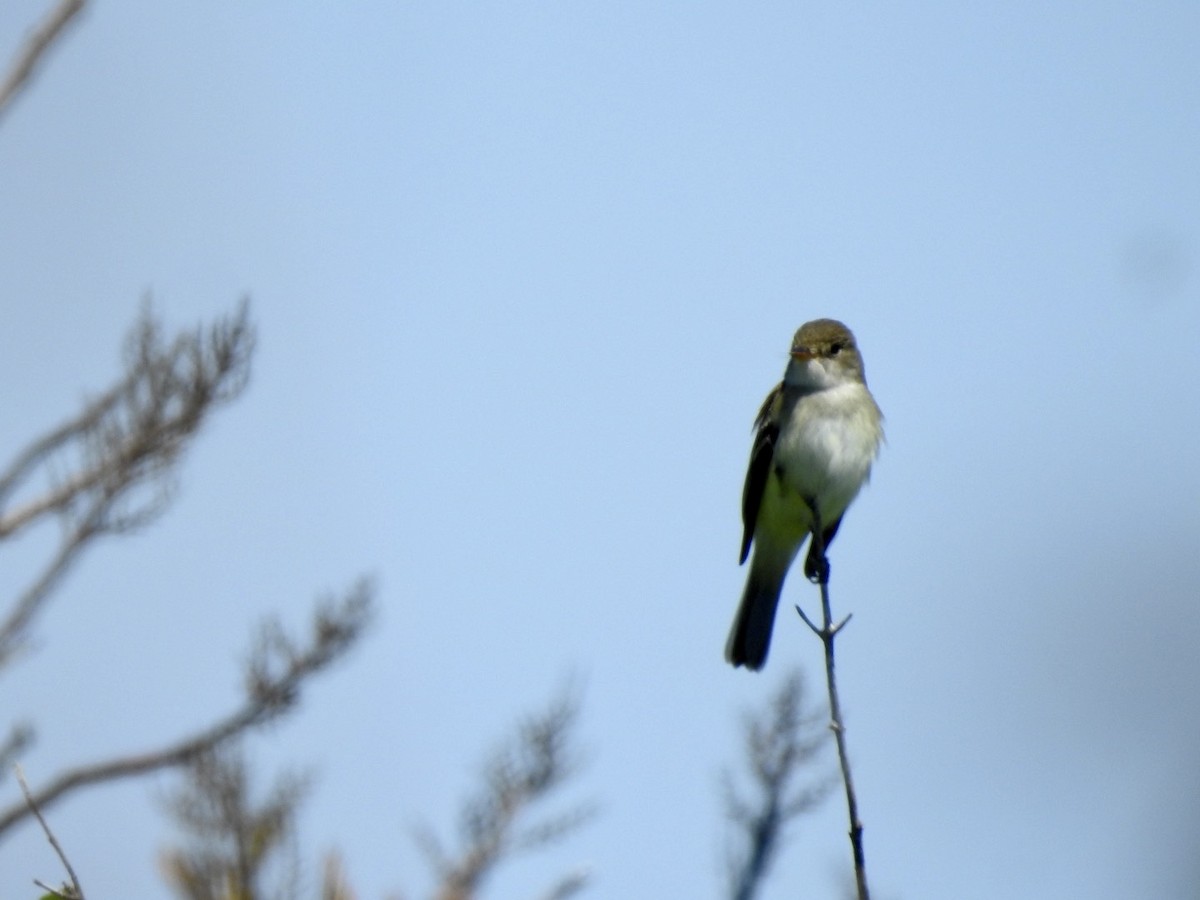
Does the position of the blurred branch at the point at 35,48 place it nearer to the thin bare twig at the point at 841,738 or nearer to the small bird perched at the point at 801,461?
the thin bare twig at the point at 841,738

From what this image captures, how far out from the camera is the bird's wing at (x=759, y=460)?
568cm

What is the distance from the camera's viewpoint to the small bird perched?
18.0ft

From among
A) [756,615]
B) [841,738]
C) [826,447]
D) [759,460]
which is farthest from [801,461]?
[841,738]

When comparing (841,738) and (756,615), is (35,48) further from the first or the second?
(756,615)

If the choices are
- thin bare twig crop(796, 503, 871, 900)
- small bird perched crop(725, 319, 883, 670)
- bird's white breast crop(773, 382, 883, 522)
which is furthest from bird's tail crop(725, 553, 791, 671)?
thin bare twig crop(796, 503, 871, 900)

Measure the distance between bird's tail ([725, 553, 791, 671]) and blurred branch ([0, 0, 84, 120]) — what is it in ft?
12.6

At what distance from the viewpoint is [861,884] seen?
1957 millimetres

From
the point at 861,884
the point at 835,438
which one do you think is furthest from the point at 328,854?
the point at 835,438

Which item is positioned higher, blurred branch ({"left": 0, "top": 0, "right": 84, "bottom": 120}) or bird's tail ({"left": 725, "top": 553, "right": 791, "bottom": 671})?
bird's tail ({"left": 725, "top": 553, "right": 791, "bottom": 671})

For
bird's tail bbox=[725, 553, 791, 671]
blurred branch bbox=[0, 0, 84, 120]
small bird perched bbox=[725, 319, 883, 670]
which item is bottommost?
blurred branch bbox=[0, 0, 84, 120]

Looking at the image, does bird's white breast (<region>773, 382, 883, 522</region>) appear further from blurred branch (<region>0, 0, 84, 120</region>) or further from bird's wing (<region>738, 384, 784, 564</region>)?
blurred branch (<region>0, 0, 84, 120</region>)

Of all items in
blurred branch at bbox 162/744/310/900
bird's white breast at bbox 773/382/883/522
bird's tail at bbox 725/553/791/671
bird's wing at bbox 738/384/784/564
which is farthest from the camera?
bird's tail at bbox 725/553/791/671

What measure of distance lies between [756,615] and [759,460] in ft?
2.08

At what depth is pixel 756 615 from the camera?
5.99 m
